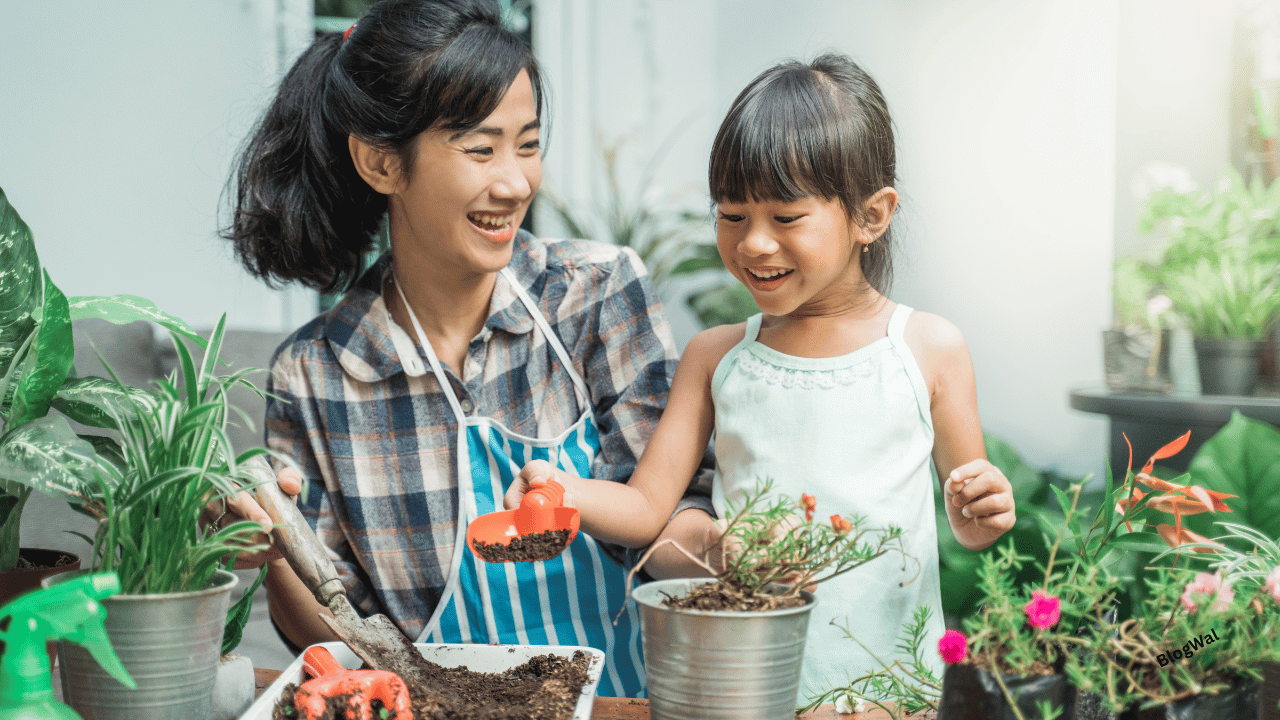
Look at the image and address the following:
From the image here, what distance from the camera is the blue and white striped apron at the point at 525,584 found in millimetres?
1174

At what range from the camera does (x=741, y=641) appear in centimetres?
58

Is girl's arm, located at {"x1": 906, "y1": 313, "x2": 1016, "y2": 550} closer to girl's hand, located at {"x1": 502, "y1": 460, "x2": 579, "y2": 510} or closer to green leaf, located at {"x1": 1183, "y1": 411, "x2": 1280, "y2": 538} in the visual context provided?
girl's hand, located at {"x1": 502, "y1": 460, "x2": 579, "y2": 510}

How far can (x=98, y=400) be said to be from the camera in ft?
2.46

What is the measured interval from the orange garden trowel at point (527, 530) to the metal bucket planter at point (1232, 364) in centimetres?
179

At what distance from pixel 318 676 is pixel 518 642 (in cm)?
45

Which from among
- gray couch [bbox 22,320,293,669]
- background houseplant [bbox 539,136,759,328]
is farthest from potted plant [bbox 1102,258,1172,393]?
gray couch [bbox 22,320,293,669]

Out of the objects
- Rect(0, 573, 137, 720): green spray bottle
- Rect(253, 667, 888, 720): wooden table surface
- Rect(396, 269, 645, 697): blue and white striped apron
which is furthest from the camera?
Rect(396, 269, 645, 697): blue and white striped apron

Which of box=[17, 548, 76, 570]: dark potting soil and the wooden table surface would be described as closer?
the wooden table surface

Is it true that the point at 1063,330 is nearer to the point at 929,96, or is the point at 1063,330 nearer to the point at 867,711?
the point at 929,96

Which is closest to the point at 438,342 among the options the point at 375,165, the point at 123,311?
the point at 375,165

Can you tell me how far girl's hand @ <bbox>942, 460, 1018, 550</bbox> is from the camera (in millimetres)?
798

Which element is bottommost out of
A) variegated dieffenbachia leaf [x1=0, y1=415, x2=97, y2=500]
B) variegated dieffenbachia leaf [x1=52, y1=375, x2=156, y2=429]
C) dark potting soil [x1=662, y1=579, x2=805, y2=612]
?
dark potting soil [x1=662, y1=579, x2=805, y2=612]

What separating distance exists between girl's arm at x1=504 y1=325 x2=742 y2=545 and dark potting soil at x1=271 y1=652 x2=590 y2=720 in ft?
0.55

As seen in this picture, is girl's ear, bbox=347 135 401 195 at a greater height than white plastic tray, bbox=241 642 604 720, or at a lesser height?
greater
